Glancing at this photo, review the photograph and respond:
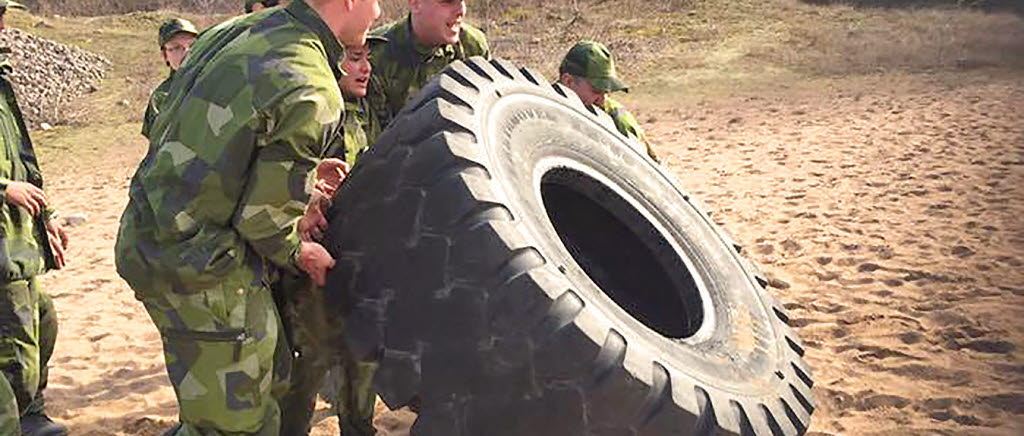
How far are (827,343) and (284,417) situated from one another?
2855mm

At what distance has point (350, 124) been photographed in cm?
349

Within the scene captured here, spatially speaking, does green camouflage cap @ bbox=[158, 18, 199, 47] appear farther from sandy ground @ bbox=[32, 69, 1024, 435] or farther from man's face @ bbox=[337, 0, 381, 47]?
man's face @ bbox=[337, 0, 381, 47]

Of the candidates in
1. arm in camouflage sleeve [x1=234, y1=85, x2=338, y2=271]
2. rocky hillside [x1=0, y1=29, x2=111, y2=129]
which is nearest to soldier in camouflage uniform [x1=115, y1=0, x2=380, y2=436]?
arm in camouflage sleeve [x1=234, y1=85, x2=338, y2=271]

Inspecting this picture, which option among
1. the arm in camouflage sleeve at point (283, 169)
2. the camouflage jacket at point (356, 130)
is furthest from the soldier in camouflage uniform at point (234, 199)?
the camouflage jacket at point (356, 130)

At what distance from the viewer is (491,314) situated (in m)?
2.17

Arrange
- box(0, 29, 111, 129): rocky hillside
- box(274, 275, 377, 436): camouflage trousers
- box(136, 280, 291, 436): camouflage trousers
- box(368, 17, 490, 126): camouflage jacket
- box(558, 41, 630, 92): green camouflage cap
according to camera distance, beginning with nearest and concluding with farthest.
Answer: box(136, 280, 291, 436): camouflage trousers < box(274, 275, 377, 436): camouflage trousers < box(368, 17, 490, 126): camouflage jacket < box(558, 41, 630, 92): green camouflage cap < box(0, 29, 111, 129): rocky hillside

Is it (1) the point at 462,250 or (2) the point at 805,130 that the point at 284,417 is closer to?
(1) the point at 462,250

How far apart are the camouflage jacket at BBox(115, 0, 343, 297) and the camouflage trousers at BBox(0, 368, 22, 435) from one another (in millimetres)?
1178

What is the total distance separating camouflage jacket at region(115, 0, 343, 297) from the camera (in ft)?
7.13

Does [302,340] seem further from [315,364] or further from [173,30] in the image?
[173,30]

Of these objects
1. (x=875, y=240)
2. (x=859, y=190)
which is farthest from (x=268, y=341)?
(x=859, y=190)

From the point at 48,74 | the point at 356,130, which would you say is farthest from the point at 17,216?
the point at 48,74

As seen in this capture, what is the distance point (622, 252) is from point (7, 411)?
2.26 m

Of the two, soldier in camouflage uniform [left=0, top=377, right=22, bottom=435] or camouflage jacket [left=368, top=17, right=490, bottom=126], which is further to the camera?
camouflage jacket [left=368, top=17, right=490, bottom=126]
